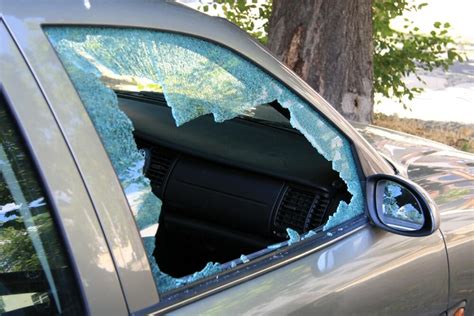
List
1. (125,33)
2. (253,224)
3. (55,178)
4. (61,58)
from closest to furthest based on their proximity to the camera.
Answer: (55,178) → (61,58) → (125,33) → (253,224)

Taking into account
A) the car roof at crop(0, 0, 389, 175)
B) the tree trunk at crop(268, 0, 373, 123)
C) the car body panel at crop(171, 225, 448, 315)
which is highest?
the tree trunk at crop(268, 0, 373, 123)

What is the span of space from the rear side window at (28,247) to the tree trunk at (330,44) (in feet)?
12.0

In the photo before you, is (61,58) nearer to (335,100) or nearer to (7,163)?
(7,163)

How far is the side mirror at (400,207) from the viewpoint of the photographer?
217 cm

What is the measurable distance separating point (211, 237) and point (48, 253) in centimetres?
129

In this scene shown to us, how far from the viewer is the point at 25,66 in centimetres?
145

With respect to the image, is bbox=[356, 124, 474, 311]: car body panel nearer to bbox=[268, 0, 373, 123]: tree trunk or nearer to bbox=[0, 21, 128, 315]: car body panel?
bbox=[0, 21, 128, 315]: car body panel

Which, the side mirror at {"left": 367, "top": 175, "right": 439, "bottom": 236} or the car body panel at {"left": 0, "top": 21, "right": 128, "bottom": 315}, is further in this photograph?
the side mirror at {"left": 367, "top": 175, "right": 439, "bottom": 236}

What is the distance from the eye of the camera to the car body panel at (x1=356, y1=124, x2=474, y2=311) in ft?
8.20

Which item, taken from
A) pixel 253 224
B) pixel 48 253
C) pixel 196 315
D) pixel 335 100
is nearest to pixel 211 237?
pixel 253 224

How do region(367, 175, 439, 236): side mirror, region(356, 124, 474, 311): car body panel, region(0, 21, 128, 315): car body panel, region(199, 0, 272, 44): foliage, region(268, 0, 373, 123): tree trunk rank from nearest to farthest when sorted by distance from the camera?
region(0, 21, 128, 315): car body panel, region(367, 175, 439, 236): side mirror, region(356, 124, 474, 311): car body panel, region(268, 0, 373, 123): tree trunk, region(199, 0, 272, 44): foliage

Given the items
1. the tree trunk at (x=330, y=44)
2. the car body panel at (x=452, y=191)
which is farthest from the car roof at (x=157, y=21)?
the tree trunk at (x=330, y=44)

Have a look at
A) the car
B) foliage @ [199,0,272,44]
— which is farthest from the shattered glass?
foliage @ [199,0,272,44]

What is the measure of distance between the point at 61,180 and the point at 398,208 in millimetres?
1232
